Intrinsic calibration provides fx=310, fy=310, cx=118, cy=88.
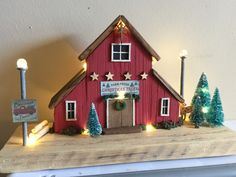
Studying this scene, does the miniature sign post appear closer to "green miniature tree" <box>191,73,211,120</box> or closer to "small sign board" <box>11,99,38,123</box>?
"small sign board" <box>11,99,38,123</box>

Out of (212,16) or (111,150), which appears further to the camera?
(212,16)

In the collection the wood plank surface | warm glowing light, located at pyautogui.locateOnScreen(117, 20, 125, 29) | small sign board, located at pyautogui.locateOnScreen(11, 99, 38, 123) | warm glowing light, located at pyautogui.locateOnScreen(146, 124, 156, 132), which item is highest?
warm glowing light, located at pyautogui.locateOnScreen(117, 20, 125, 29)

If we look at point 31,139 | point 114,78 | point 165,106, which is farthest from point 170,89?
point 31,139

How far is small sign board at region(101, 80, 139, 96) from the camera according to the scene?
0.75 meters

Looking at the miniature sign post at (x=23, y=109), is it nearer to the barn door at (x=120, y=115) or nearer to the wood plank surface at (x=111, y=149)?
the wood plank surface at (x=111, y=149)

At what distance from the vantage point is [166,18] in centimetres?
86

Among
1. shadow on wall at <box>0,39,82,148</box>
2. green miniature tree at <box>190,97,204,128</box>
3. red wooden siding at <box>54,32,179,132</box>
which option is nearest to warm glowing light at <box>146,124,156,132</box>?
red wooden siding at <box>54,32,179,132</box>

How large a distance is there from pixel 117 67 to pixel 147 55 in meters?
0.08

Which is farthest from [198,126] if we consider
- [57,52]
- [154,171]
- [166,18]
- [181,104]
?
[57,52]

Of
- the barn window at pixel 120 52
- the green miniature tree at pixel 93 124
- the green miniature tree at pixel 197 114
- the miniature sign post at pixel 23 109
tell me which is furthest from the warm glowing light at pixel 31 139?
the green miniature tree at pixel 197 114

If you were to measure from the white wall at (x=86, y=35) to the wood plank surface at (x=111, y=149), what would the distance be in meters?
0.15

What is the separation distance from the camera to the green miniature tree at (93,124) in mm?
721

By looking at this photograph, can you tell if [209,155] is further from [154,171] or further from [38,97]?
[38,97]

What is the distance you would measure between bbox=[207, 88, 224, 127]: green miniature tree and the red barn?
4.3 inches
